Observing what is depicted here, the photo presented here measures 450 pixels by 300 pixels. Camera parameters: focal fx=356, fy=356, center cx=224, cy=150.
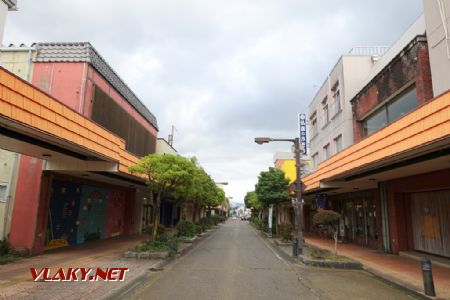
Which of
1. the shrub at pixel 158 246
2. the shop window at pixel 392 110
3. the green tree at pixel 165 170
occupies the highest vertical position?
the shop window at pixel 392 110

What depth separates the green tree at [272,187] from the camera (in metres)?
27.6

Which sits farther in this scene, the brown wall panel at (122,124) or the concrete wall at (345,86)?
the concrete wall at (345,86)

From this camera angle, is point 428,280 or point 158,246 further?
point 158,246

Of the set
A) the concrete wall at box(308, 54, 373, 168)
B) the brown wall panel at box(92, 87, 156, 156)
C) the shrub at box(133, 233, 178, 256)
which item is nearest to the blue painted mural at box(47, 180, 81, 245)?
the brown wall panel at box(92, 87, 156, 156)

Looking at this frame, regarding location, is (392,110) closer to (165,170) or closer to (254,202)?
(165,170)

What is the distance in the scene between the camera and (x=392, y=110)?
16.5m

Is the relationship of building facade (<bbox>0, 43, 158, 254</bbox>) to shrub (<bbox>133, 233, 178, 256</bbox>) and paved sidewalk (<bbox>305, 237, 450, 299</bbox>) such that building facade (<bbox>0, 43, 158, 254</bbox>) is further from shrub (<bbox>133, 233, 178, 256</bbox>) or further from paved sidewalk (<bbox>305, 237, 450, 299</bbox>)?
paved sidewalk (<bbox>305, 237, 450, 299</bbox>)

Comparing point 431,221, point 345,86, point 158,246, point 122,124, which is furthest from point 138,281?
point 345,86

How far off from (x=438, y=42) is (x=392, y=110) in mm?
4551

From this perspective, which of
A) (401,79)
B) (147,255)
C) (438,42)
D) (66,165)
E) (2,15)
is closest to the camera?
(438,42)

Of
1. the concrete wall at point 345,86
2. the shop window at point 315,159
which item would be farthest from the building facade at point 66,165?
the shop window at point 315,159

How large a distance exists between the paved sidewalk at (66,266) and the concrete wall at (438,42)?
38.8ft

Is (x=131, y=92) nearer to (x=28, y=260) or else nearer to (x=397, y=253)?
(x=28, y=260)

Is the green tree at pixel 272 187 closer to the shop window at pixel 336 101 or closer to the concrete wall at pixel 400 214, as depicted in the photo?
the shop window at pixel 336 101
